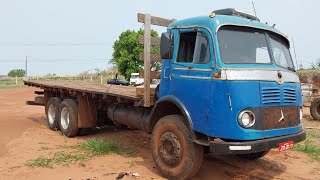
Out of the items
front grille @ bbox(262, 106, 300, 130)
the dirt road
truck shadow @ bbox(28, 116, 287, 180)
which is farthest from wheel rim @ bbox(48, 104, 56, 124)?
front grille @ bbox(262, 106, 300, 130)

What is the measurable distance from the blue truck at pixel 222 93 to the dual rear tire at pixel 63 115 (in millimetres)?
3475

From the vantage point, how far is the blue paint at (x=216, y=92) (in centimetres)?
501

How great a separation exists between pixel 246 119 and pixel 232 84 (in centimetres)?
55

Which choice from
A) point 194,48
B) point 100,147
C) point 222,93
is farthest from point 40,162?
point 222,93

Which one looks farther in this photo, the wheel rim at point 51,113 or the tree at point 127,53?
the tree at point 127,53

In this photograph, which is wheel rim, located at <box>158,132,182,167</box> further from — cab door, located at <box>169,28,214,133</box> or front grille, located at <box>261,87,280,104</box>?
front grille, located at <box>261,87,280,104</box>

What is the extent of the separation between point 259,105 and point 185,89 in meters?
1.24

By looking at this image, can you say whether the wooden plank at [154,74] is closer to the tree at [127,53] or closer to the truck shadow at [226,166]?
the truck shadow at [226,166]

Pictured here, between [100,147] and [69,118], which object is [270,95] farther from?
[69,118]

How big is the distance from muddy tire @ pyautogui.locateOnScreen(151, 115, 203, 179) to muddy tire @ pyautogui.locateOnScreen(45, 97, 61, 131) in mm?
5043

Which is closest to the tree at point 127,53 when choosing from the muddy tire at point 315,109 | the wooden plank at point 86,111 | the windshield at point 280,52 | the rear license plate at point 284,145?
the muddy tire at point 315,109

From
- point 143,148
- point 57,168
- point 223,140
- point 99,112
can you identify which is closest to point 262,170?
point 223,140

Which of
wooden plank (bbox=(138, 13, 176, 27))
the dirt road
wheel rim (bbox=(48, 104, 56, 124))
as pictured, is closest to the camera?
the dirt road

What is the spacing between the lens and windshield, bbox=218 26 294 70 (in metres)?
5.34
